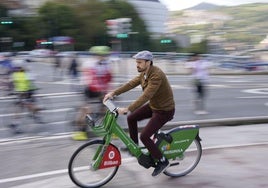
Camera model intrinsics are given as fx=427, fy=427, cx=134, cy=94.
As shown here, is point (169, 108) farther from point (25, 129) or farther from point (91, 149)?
point (25, 129)

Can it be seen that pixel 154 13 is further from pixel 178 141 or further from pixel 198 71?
pixel 178 141

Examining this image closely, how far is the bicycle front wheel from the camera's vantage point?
5.25m

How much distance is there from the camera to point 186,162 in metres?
6.06

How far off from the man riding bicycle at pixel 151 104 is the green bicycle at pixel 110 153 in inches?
4.8

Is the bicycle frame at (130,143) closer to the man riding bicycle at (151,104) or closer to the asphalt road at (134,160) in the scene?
the man riding bicycle at (151,104)

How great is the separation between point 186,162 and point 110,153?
126cm

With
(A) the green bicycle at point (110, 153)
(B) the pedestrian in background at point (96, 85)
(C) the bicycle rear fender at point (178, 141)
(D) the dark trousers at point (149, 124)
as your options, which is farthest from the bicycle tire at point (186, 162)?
(B) the pedestrian in background at point (96, 85)

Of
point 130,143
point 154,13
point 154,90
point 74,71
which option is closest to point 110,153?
point 130,143

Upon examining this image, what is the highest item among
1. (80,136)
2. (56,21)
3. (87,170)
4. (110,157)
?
(110,157)

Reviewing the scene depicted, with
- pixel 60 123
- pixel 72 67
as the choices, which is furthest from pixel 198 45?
pixel 60 123

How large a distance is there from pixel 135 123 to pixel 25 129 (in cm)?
496

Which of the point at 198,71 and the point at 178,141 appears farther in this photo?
the point at 198,71

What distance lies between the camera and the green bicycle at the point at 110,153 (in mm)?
5273

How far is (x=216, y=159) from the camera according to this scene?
669 cm
